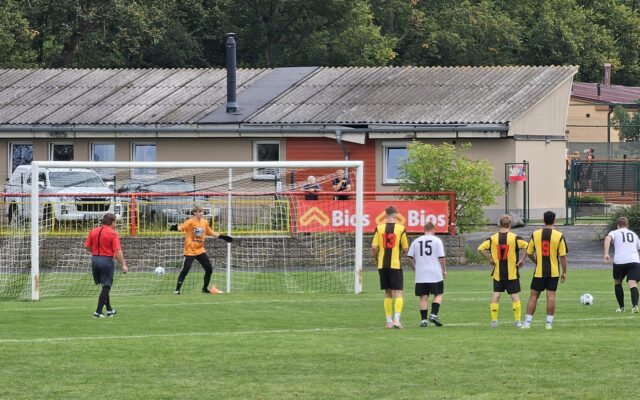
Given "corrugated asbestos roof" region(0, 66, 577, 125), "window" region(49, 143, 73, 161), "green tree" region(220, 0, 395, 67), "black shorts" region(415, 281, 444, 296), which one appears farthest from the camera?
"green tree" region(220, 0, 395, 67)

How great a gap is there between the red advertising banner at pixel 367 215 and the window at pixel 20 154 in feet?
53.9

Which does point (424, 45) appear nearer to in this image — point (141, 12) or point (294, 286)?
point (141, 12)

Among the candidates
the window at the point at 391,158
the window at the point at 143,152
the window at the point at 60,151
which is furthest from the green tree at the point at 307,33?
the window at the point at 60,151

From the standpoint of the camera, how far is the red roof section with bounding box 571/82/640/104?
61.8 m

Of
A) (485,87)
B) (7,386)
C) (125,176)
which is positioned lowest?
(7,386)

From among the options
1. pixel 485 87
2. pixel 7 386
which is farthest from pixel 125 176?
pixel 7 386

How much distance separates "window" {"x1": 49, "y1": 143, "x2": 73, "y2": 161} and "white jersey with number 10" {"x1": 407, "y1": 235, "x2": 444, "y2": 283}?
90.6ft

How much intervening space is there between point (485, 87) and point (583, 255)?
1116 centimetres

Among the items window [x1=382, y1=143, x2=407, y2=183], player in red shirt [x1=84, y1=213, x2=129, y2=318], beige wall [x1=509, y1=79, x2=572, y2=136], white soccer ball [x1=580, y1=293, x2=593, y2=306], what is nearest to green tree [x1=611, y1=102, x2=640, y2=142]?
beige wall [x1=509, y1=79, x2=572, y2=136]

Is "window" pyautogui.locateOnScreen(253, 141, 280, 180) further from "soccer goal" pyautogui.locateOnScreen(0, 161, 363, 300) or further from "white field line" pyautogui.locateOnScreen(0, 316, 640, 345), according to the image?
"white field line" pyautogui.locateOnScreen(0, 316, 640, 345)

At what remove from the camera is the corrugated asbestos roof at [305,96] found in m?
41.3

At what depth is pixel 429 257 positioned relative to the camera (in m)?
18.6

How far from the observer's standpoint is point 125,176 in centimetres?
3284

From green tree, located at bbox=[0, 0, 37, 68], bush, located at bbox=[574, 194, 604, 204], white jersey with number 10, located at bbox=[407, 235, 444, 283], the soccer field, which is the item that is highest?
green tree, located at bbox=[0, 0, 37, 68]
